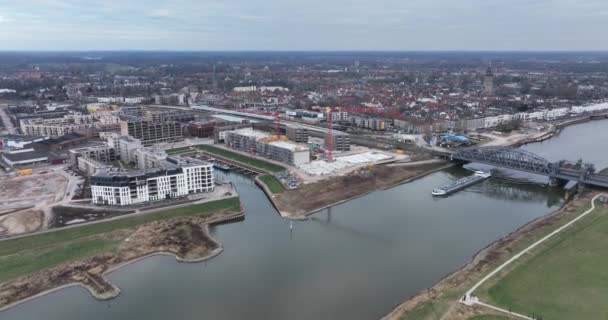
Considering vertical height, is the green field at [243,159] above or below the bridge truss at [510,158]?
below

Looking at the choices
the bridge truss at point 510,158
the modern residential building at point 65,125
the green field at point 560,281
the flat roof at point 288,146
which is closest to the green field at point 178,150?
the flat roof at point 288,146

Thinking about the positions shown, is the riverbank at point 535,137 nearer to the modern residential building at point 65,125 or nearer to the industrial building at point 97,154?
the industrial building at point 97,154

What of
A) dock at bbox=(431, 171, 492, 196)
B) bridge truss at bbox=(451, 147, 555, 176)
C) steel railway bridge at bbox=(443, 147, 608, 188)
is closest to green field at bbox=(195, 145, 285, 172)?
dock at bbox=(431, 171, 492, 196)

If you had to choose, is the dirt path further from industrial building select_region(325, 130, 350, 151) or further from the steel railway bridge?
the steel railway bridge

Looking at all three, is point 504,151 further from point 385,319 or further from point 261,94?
point 261,94

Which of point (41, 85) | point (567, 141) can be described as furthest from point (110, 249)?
point (41, 85)
